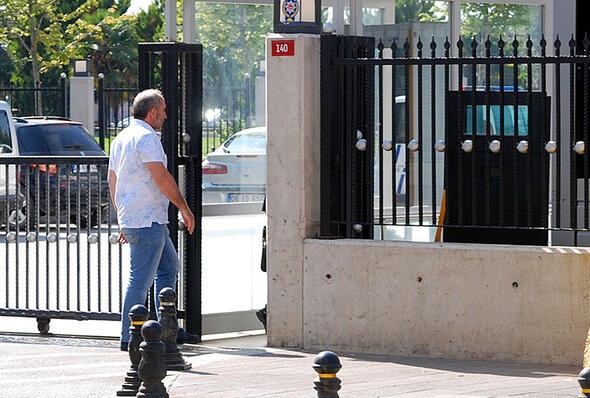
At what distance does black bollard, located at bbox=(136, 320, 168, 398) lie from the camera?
682 centimetres

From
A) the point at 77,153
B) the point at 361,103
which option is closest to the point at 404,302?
the point at 361,103

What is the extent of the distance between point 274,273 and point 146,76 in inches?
71.3

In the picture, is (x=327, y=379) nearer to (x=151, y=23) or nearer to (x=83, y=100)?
(x=83, y=100)

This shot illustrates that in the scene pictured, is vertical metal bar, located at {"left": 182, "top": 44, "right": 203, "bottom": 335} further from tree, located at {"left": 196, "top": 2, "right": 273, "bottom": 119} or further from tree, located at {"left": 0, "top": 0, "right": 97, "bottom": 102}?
tree, located at {"left": 0, "top": 0, "right": 97, "bottom": 102}

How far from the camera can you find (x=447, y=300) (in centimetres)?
916

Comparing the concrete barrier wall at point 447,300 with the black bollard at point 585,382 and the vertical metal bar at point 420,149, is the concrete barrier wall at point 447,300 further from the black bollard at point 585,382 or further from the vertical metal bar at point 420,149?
the black bollard at point 585,382

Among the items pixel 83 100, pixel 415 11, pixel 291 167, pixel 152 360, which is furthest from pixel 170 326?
pixel 83 100

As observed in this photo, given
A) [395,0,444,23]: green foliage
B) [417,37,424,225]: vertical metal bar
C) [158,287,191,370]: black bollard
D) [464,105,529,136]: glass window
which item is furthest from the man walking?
[395,0,444,23]: green foliage

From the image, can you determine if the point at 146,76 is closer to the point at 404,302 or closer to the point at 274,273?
the point at 274,273

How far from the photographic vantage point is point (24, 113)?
30.1 meters

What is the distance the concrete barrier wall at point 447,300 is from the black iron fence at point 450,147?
0.26 metres

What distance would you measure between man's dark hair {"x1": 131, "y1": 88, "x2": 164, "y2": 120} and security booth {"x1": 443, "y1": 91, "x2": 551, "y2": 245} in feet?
6.49

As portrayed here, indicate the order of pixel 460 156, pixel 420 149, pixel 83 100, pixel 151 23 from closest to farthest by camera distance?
pixel 420 149
pixel 460 156
pixel 83 100
pixel 151 23

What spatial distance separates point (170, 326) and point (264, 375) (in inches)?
30.1
